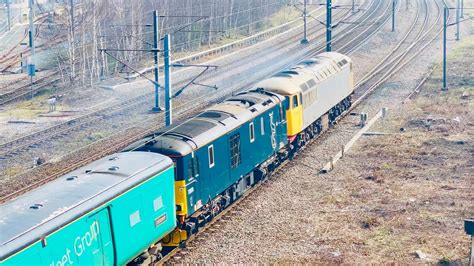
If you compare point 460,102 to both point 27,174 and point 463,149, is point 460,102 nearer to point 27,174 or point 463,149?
point 463,149

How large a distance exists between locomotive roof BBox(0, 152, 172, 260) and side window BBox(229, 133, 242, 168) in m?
5.12

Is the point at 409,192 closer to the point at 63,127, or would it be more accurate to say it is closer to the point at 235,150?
the point at 235,150

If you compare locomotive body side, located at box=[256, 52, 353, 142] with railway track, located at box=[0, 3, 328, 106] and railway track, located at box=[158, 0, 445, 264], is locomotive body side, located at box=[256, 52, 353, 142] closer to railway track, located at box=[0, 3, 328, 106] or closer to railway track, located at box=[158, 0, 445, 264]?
railway track, located at box=[158, 0, 445, 264]

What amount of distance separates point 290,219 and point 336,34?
55.6 m

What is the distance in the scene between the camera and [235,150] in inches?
955

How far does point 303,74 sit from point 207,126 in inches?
493

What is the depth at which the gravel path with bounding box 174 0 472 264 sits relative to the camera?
2031 cm

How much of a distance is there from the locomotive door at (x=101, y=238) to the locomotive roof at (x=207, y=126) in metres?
4.35

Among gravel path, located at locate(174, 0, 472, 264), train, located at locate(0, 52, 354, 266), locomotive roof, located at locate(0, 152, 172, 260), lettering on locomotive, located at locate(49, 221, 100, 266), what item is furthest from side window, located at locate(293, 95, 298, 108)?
lettering on locomotive, located at locate(49, 221, 100, 266)

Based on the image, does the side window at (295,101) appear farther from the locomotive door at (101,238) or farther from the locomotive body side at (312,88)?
the locomotive door at (101,238)

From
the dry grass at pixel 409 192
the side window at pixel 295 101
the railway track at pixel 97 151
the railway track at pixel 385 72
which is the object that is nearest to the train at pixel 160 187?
the side window at pixel 295 101

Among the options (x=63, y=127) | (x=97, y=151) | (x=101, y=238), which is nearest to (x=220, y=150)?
(x=101, y=238)

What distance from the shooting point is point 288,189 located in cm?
2712

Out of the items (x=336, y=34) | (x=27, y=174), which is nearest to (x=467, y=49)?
(x=336, y=34)
